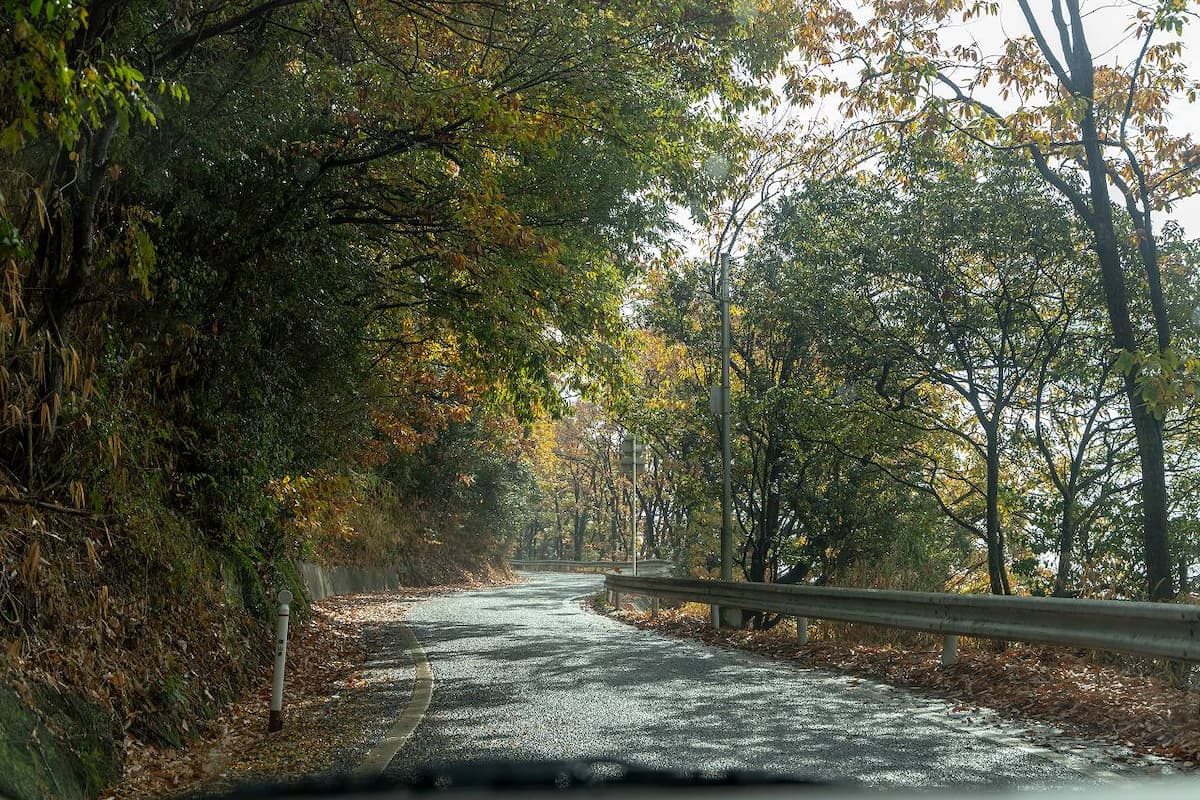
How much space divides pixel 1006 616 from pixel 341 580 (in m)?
21.5

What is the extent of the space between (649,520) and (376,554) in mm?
27685

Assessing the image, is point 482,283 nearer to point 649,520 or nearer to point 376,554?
point 376,554

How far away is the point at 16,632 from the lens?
5688 millimetres

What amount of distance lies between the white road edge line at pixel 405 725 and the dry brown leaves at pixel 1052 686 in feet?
14.3

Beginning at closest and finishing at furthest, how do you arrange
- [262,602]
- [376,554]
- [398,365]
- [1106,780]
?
[1106,780] < [262,602] < [398,365] < [376,554]

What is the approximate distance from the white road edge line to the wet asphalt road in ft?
0.32

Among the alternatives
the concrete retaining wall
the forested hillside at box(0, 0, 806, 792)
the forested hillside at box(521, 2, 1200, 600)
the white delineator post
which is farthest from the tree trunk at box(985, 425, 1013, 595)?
the concrete retaining wall

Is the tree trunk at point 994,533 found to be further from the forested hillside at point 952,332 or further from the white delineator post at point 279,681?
the white delineator post at point 279,681

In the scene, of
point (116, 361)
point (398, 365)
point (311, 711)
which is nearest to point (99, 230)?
point (116, 361)

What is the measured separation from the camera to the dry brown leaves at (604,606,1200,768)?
268 inches

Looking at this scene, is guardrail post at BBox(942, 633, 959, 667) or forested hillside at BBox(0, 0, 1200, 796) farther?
guardrail post at BBox(942, 633, 959, 667)

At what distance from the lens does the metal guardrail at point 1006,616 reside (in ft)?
23.1

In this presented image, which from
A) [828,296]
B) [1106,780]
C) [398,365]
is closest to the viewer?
[1106,780]

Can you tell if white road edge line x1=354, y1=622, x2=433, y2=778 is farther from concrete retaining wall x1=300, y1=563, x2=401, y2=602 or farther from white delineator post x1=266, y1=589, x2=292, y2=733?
concrete retaining wall x1=300, y1=563, x2=401, y2=602
